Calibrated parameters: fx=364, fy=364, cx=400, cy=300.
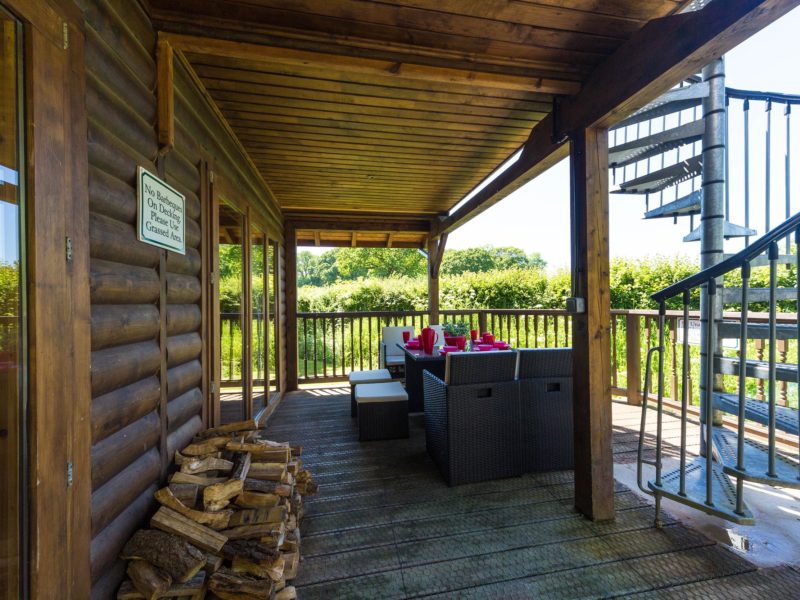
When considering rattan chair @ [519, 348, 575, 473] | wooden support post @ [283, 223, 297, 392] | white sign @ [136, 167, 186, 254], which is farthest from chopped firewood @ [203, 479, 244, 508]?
wooden support post @ [283, 223, 297, 392]

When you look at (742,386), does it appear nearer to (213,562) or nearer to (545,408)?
(545,408)

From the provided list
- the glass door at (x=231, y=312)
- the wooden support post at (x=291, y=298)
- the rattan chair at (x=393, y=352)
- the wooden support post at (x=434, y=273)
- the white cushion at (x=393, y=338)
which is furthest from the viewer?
the wooden support post at (x=434, y=273)

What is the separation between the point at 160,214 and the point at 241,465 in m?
1.29

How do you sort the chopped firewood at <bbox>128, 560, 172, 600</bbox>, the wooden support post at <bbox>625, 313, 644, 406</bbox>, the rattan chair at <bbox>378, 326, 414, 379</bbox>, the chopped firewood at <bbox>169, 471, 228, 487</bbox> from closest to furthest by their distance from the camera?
the chopped firewood at <bbox>128, 560, 172, 600</bbox>, the chopped firewood at <bbox>169, 471, 228, 487</bbox>, the wooden support post at <bbox>625, 313, 644, 406</bbox>, the rattan chair at <bbox>378, 326, 414, 379</bbox>

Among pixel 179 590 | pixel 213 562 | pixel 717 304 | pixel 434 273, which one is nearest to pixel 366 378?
pixel 213 562

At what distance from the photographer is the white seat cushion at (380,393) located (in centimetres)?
326

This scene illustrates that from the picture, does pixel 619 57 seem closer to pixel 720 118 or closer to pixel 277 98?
pixel 720 118

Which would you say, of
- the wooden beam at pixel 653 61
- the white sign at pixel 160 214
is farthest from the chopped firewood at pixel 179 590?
the wooden beam at pixel 653 61

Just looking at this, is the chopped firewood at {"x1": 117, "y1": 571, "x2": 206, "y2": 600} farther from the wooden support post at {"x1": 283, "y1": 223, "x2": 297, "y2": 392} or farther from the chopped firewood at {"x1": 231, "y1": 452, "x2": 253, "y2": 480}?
the wooden support post at {"x1": 283, "y1": 223, "x2": 297, "y2": 392}

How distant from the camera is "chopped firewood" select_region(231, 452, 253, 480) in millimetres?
1764

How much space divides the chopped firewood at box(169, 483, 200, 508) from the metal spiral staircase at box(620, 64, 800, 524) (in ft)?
7.54

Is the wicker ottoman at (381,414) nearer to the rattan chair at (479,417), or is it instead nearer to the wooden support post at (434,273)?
the rattan chair at (479,417)

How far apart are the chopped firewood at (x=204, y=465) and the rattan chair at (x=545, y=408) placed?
1.90m

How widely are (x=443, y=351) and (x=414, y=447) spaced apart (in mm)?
881
